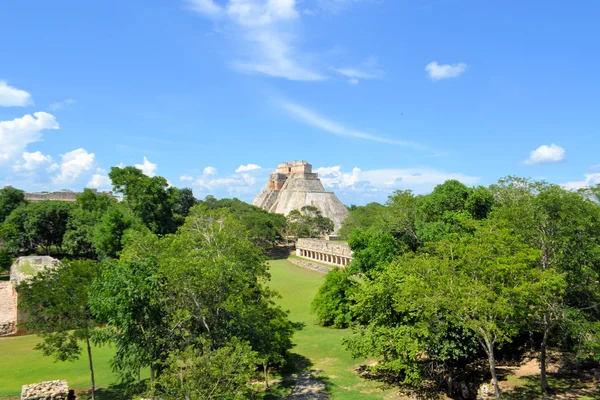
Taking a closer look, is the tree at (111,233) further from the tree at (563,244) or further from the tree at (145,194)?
the tree at (563,244)

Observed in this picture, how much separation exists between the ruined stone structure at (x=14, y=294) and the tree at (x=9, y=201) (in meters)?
24.9

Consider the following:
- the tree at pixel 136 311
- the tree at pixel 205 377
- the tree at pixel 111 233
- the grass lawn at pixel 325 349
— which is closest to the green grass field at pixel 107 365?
the grass lawn at pixel 325 349

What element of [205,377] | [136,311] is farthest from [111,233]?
[205,377]

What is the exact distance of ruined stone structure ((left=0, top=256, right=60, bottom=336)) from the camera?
20.6m

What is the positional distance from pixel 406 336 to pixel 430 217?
13111 millimetres

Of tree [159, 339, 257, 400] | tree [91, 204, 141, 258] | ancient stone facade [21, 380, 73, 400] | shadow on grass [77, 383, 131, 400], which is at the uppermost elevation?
tree [91, 204, 141, 258]

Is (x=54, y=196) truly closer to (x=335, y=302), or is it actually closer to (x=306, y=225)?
(x=306, y=225)

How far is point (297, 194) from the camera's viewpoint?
72.5 meters

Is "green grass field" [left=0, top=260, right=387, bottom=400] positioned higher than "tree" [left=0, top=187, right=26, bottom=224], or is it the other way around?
"tree" [left=0, top=187, right=26, bottom=224]

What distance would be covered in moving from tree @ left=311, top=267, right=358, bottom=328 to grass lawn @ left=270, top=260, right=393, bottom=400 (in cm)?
62

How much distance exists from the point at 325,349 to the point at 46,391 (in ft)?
36.6

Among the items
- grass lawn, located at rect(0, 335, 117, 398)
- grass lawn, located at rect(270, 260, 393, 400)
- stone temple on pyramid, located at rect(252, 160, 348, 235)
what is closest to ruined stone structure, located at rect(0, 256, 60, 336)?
grass lawn, located at rect(0, 335, 117, 398)

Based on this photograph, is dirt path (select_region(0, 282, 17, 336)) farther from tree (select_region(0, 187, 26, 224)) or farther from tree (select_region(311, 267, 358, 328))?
tree (select_region(0, 187, 26, 224))

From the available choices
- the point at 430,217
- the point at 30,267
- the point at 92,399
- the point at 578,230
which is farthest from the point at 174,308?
the point at 30,267
